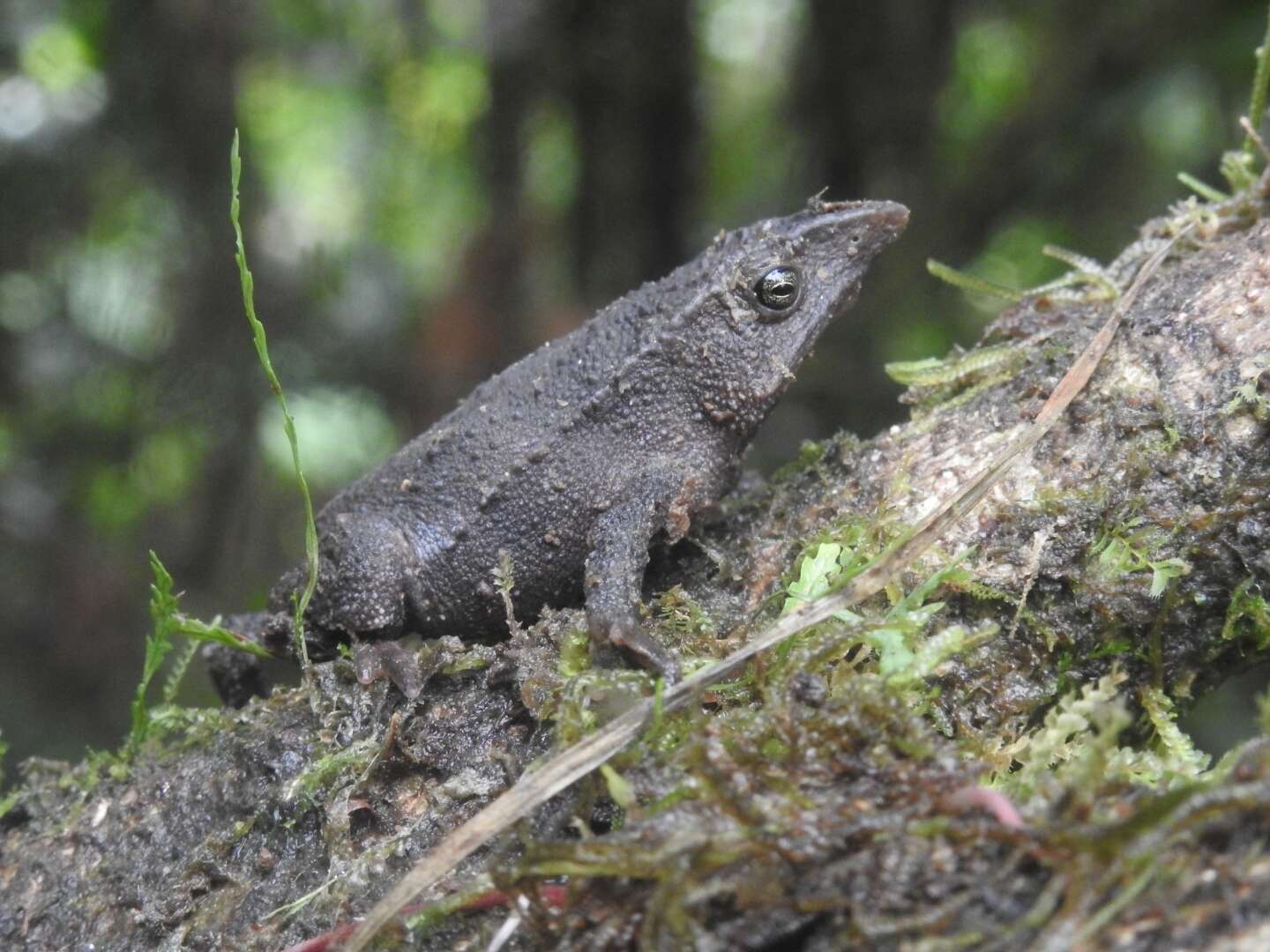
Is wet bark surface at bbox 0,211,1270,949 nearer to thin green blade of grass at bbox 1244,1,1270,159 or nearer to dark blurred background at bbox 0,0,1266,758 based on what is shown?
thin green blade of grass at bbox 1244,1,1270,159

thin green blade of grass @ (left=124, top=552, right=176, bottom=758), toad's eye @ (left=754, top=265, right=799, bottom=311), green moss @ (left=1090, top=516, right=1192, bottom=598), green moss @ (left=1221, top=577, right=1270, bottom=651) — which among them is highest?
toad's eye @ (left=754, top=265, right=799, bottom=311)

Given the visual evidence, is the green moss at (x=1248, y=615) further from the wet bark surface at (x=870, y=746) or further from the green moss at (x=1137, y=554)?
the green moss at (x=1137, y=554)

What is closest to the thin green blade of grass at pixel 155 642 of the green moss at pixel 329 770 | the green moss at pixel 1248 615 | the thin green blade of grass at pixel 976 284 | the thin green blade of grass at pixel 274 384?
the thin green blade of grass at pixel 274 384

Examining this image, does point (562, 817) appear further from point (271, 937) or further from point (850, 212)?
point (850, 212)

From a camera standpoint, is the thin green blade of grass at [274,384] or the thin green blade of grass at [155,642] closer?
the thin green blade of grass at [274,384]

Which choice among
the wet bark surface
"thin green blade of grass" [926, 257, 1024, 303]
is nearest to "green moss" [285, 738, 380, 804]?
the wet bark surface

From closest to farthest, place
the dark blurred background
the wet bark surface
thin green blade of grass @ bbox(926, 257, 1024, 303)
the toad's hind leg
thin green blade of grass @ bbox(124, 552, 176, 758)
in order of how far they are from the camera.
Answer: the wet bark surface → the toad's hind leg → thin green blade of grass @ bbox(124, 552, 176, 758) → thin green blade of grass @ bbox(926, 257, 1024, 303) → the dark blurred background
